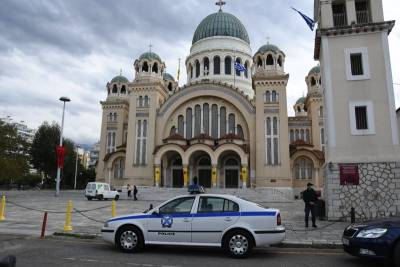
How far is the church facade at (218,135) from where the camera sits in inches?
1518

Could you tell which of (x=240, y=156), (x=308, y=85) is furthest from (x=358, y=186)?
(x=308, y=85)

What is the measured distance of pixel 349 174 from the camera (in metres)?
16.9

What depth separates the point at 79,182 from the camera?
7088 cm

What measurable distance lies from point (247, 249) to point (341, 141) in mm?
11044

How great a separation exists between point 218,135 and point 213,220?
3304 cm

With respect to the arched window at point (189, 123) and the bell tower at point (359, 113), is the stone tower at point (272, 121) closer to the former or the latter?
the arched window at point (189, 123)

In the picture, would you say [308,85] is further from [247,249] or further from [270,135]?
[247,249]

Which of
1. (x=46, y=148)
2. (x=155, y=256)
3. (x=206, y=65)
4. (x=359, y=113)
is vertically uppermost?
(x=206, y=65)

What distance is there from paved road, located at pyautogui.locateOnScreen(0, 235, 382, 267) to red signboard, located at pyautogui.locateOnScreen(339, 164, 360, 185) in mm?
7774

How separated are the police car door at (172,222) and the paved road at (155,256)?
43 centimetres

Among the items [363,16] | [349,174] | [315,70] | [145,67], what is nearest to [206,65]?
[145,67]

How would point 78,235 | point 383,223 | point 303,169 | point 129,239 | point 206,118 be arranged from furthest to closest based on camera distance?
point 206,118 < point 303,169 < point 78,235 < point 129,239 < point 383,223

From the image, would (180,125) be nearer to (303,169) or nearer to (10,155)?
(303,169)

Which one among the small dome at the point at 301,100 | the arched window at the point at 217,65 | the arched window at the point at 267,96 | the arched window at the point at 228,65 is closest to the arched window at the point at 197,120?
the arched window at the point at 267,96
